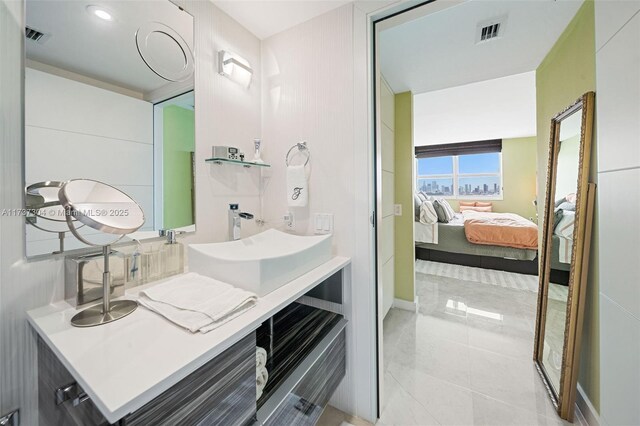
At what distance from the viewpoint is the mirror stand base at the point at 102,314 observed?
69cm

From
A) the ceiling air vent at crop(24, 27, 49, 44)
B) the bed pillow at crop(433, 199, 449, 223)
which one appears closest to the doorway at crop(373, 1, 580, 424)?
the bed pillow at crop(433, 199, 449, 223)

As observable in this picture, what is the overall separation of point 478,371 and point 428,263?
8.57ft

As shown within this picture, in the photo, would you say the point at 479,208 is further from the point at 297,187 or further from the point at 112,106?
the point at 112,106

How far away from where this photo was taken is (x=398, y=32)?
1615mm

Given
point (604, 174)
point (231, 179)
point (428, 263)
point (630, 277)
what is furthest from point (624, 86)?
Result: point (428, 263)

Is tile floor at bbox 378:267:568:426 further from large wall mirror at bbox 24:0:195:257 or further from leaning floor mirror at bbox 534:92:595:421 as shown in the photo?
large wall mirror at bbox 24:0:195:257

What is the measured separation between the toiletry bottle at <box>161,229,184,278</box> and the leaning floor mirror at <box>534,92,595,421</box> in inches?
76.8

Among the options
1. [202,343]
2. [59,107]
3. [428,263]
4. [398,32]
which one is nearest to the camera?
[202,343]

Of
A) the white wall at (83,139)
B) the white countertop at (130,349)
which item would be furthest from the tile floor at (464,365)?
the white wall at (83,139)

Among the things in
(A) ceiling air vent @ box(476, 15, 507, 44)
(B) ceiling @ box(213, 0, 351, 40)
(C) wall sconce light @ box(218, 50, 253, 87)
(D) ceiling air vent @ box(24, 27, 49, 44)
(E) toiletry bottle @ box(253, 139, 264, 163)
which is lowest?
(E) toiletry bottle @ box(253, 139, 264, 163)

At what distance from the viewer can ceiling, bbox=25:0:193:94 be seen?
834 mm

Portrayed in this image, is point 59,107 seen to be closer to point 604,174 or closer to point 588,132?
point 604,174

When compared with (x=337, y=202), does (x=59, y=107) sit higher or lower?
higher

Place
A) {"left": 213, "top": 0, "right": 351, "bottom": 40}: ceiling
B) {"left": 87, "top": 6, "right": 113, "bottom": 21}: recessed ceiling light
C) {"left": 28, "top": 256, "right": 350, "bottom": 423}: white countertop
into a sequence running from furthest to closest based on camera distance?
1. {"left": 213, "top": 0, "right": 351, "bottom": 40}: ceiling
2. {"left": 87, "top": 6, "right": 113, "bottom": 21}: recessed ceiling light
3. {"left": 28, "top": 256, "right": 350, "bottom": 423}: white countertop
